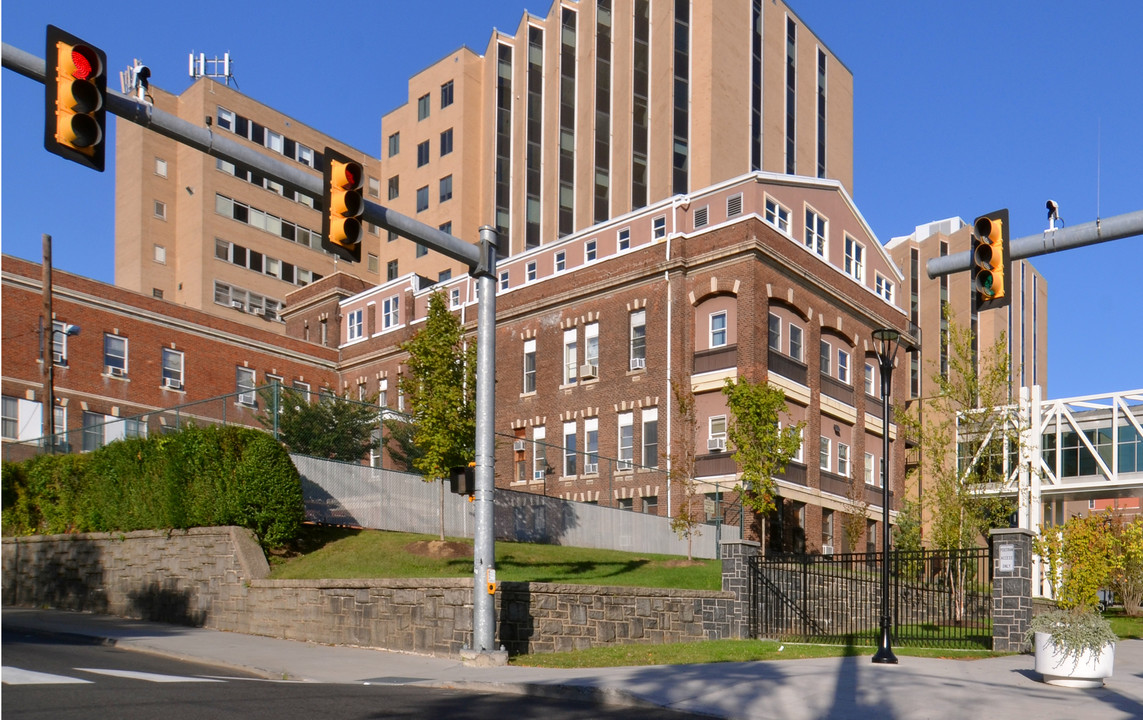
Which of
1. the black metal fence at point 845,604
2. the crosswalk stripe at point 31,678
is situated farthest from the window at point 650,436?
the crosswalk stripe at point 31,678

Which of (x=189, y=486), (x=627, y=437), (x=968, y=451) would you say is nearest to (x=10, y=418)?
(x=189, y=486)

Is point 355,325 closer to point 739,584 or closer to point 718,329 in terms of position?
point 718,329

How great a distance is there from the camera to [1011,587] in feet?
67.1

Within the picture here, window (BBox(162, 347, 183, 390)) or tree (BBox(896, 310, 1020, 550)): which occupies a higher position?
window (BBox(162, 347, 183, 390))

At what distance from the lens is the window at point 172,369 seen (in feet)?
175

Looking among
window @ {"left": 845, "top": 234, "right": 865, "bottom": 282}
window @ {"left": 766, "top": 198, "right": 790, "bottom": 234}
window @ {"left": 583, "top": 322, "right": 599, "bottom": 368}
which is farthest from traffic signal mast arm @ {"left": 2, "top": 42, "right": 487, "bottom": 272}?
window @ {"left": 845, "top": 234, "right": 865, "bottom": 282}

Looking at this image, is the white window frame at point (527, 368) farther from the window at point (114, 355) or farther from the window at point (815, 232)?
the window at point (114, 355)

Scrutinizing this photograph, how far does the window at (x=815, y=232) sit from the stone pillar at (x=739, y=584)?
86.0 ft

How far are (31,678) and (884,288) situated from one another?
46756mm

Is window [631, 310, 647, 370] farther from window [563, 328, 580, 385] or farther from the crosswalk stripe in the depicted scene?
the crosswalk stripe

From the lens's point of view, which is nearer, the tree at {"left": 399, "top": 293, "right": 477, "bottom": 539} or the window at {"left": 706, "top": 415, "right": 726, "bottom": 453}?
the tree at {"left": 399, "top": 293, "right": 477, "bottom": 539}

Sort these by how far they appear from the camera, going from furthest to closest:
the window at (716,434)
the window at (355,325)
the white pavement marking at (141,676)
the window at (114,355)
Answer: the window at (355,325) → the window at (114,355) → the window at (716,434) → the white pavement marking at (141,676)

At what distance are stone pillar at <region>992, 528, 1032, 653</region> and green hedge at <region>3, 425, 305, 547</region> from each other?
15.1 meters

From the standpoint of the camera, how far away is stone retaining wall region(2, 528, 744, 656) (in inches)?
781
